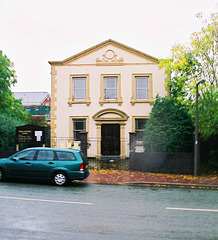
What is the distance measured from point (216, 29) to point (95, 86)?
937 cm

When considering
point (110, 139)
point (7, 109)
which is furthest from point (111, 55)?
point (7, 109)

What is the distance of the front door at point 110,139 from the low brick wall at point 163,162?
18.7 ft

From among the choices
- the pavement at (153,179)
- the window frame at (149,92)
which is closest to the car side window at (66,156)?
the pavement at (153,179)

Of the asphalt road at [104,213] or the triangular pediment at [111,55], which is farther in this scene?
the triangular pediment at [111,55]

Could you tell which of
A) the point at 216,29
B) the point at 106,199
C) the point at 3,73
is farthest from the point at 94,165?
the point at 3,73

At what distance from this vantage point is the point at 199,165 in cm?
1545

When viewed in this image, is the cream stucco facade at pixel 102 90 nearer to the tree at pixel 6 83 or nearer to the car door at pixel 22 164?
the tree at pixel 6 83

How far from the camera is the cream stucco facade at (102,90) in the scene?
73.6 ft

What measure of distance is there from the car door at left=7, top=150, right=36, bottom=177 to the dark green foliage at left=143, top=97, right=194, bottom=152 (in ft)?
21.7

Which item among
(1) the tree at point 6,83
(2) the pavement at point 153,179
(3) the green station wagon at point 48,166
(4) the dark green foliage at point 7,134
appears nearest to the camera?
(3) the green station wagon at point 48,166

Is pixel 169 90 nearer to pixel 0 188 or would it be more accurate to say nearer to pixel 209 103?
pixel 209 103

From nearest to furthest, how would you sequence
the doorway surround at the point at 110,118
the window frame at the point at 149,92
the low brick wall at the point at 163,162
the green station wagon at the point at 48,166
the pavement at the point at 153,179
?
the green station wagon at the point at 48,166 < the pavement at the point at 153,179 < the low brick wall at the point at 163,162 < the doorway surround at the point at 110,118 < the window frame at the point at 149,92

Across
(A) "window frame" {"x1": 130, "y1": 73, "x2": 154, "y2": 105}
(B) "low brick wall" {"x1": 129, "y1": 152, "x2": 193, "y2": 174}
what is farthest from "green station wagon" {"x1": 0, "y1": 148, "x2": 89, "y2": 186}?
(A) "window frame" {"x1": 130, "y1": 73, "x2": 154, "y2": 105}

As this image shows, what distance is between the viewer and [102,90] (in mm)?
22703
